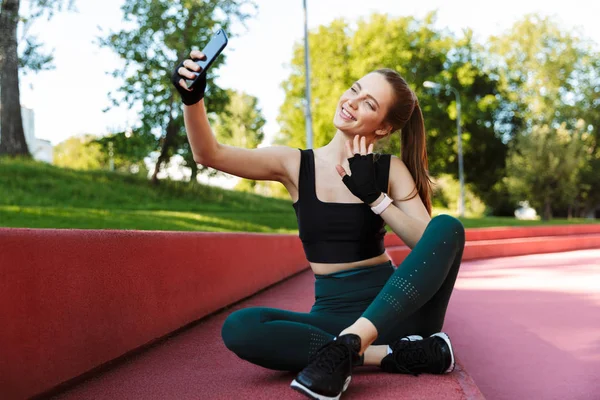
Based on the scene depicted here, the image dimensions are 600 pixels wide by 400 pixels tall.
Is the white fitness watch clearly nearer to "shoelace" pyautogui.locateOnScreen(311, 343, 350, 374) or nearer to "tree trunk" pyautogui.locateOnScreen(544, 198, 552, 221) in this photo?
"shoelace" pyautogui.locateOnScreen(311, 343, 350, 374)

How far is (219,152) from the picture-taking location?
2.66m

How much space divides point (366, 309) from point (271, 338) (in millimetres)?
398

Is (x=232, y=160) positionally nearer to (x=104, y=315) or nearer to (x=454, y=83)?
(x=104, y=315)

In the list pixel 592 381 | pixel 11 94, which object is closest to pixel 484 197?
pixel 11 94

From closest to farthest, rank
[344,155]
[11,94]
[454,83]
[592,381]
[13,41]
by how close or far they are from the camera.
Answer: [344,155] → [592,381] → [13,41] → [11,94] → [454,83]

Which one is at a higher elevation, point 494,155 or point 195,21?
point 195,21

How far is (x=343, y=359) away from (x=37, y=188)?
45.6 feet

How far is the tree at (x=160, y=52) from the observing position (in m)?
19.3

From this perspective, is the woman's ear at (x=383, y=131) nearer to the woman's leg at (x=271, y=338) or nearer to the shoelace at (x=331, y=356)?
the woman's leg at (x=271, y=338)

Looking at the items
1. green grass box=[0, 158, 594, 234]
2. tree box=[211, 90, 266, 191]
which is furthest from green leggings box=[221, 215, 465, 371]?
tree box=[211, 90, 266, 191]

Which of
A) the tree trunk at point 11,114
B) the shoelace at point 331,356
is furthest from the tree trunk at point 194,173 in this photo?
the shoelace at point 331,356

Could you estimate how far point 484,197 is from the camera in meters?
42.8

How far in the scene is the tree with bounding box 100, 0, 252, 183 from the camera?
19297mm

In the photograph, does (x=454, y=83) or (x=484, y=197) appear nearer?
(x=454, y=83)
